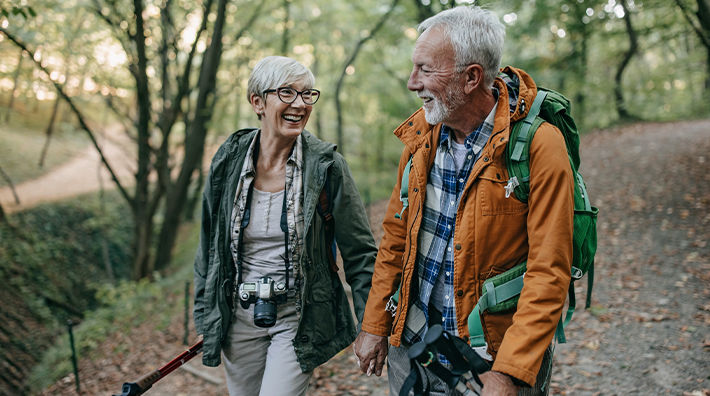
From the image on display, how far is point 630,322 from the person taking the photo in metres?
5.22

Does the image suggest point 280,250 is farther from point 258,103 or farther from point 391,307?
point 258,103

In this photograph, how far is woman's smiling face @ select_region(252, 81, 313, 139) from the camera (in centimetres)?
250

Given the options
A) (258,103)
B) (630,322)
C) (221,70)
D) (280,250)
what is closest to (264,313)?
(280,250)

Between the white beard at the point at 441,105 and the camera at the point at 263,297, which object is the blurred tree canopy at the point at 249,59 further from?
the camera at the point at 263,297

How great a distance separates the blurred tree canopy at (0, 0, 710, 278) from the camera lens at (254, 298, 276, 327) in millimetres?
4363

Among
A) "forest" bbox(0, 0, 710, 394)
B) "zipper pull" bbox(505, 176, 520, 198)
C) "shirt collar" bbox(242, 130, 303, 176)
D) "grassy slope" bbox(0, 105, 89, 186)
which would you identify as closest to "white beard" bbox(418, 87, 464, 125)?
"zipper pull" bbox(505, 176, 520, 198)

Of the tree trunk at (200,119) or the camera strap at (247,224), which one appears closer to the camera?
the camera strap at (247,224)

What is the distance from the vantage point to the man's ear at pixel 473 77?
1878 mm

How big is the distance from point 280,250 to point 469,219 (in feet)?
3.76

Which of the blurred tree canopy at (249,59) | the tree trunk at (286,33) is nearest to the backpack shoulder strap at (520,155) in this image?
the blurred tree canopy at (249,59)

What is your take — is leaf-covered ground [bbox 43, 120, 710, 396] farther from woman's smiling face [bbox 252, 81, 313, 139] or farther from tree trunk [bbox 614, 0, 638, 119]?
tree trunk [bbox 614, 0, 638, 119]

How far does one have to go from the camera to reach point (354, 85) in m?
17.8

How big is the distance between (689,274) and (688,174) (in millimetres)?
4865

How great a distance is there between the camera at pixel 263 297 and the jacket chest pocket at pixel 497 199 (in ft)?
4.04
